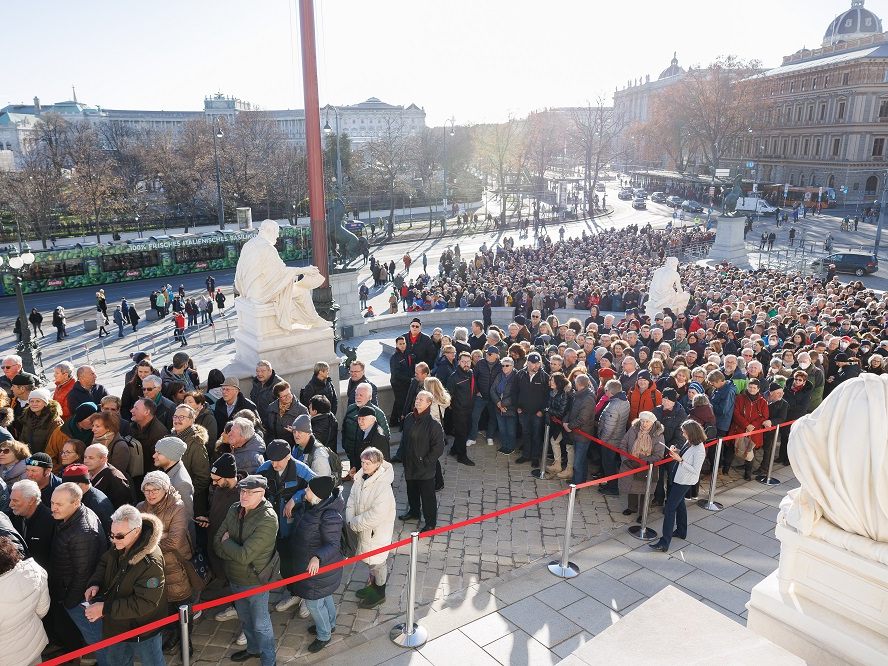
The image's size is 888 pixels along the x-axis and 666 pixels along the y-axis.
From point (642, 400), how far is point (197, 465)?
17.4 ft

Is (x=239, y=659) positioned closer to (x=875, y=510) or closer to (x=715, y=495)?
(x=875, y=510)

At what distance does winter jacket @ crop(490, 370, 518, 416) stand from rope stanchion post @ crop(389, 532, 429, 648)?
385cm

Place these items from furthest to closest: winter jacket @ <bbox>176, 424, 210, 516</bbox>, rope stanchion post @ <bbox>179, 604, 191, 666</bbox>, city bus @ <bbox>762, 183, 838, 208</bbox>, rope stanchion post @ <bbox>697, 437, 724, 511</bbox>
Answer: city bus @ <bbox>762, 183, 838, 208</bbox> → rope stanchion post @ <bbox>697, 437, 724, 511</bbox> → winter jacket @ <bbox>176, 424, 210, 516</bbox> → rope stanchion post @ <bbox>179, 604, 191, 666</bbox>

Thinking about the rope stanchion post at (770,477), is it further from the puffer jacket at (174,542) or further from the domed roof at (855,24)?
the domed roof at (855,24)

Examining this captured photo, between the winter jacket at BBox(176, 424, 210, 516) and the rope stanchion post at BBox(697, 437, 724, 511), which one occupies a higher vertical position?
the winter jacket at BBox(176, 424, 210, 516)

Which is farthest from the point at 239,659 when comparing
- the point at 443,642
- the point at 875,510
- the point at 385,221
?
the point at 385,221

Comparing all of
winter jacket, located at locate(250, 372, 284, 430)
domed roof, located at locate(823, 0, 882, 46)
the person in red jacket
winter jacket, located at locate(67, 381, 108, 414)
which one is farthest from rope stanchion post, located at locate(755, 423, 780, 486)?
domed roof, located at locate(823, 0, 882, 46)

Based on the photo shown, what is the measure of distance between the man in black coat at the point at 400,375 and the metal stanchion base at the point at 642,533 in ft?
12.8

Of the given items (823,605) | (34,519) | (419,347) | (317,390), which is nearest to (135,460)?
(34,519)

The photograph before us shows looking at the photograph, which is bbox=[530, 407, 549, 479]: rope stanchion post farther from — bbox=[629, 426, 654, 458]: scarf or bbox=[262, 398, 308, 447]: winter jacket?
bbox=[262, 398, 308, 447]: winter jacket

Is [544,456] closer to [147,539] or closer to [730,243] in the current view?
[147,539]

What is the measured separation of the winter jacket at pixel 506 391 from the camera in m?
8.90

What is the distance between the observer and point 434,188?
70.7 m

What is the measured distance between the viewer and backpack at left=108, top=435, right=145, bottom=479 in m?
5.86
